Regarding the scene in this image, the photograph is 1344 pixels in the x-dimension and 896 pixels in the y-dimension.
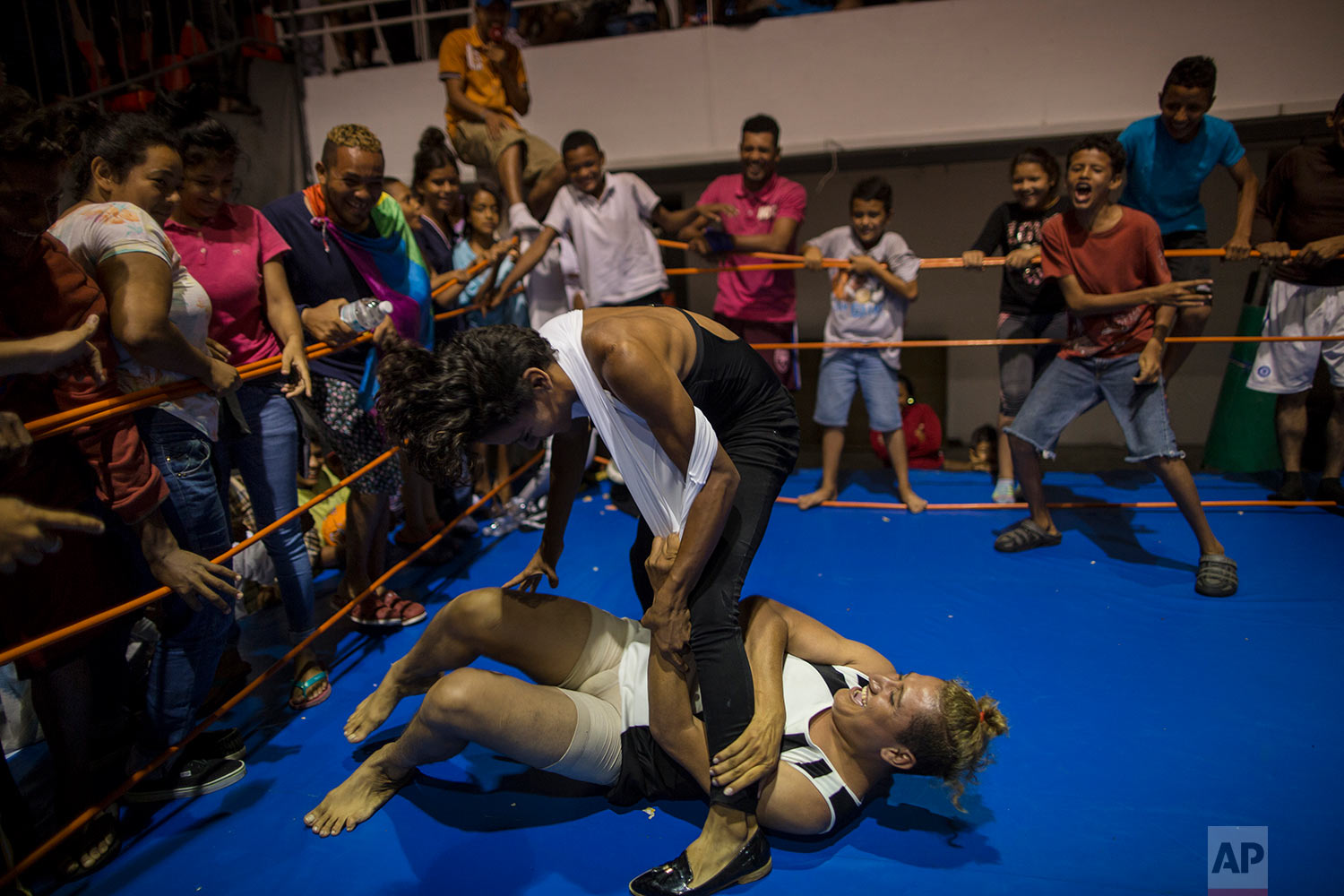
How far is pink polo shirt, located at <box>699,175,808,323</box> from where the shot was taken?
3.75 m

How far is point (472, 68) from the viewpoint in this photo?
4.21m

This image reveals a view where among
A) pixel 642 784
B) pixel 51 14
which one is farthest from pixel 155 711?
pixel 51 14

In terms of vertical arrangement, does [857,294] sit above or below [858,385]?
above

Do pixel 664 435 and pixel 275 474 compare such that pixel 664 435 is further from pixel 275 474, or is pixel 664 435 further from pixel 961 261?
pixel 961 261

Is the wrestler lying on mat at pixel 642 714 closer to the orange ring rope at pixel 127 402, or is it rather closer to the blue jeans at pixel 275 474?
the blue jeans at pixel 275 474

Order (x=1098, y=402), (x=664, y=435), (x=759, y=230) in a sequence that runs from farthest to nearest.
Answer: (x=759, y=230)
(x=1098, y=402)
(x=664, y=435)

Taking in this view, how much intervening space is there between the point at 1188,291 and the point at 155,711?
3494 mm

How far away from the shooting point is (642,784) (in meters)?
1.82

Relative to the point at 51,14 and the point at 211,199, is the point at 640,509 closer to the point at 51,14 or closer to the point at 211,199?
the point at 211,199

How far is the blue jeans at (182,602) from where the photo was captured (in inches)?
73.1

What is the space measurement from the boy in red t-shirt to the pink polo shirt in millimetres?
1226

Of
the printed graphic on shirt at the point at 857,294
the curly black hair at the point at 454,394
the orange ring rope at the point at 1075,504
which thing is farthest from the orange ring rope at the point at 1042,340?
the curly black hair at the point at 454,394

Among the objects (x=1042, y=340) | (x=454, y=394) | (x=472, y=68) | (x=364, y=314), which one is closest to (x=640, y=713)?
(x=454, y=394)

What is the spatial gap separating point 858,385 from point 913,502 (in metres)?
0.66
